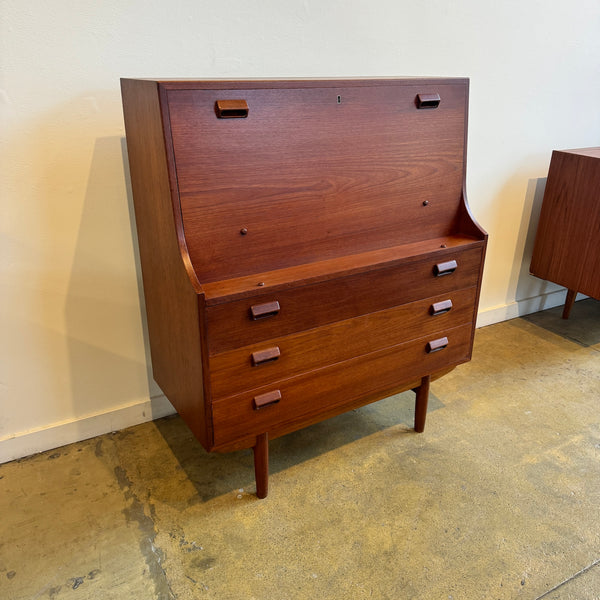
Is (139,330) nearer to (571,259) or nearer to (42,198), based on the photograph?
(42,198)

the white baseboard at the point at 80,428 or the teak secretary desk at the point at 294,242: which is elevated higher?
the teak secretary desk at the point at 294,242

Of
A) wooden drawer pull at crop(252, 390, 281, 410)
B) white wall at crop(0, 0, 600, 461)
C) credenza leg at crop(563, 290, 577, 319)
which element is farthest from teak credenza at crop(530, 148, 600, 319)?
wooden drawer pull at crop(252, 390, 281, 410)

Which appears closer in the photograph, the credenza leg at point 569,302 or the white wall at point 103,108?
the white wall at point 103,108

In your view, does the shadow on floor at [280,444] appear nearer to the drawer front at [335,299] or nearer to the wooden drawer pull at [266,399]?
the wooden drawer pull at [266,399]

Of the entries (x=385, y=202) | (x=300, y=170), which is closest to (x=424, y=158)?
(x=385, y=202)

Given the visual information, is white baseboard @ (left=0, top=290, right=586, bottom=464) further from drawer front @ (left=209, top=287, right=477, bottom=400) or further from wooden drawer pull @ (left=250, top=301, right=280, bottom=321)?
wooden drawer pull @ (left=250, top=301, right=280, bottom=321)

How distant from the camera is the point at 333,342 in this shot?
5.33ft

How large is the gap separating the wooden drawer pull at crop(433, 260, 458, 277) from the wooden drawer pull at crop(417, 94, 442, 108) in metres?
0.49

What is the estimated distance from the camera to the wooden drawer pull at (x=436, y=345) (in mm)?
1854

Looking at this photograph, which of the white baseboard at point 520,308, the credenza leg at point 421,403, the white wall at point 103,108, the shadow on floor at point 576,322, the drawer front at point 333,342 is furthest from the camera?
the white baseboard at point 520,308

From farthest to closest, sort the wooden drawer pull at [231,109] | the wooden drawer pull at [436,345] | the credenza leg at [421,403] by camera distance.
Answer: the credenza leg at [421,403] → the wooden drawer pull at [436,345] → the wooden drawer pull at [231,109]

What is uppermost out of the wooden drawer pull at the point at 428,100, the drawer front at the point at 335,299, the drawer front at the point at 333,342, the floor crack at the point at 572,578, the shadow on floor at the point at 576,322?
the wooden drawer pull at the point at 428,100

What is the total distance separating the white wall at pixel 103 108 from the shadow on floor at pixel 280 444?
20 centimetres

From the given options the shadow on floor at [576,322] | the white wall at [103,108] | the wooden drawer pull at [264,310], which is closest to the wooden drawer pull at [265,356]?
the wooden drawer pull at [264,310]
